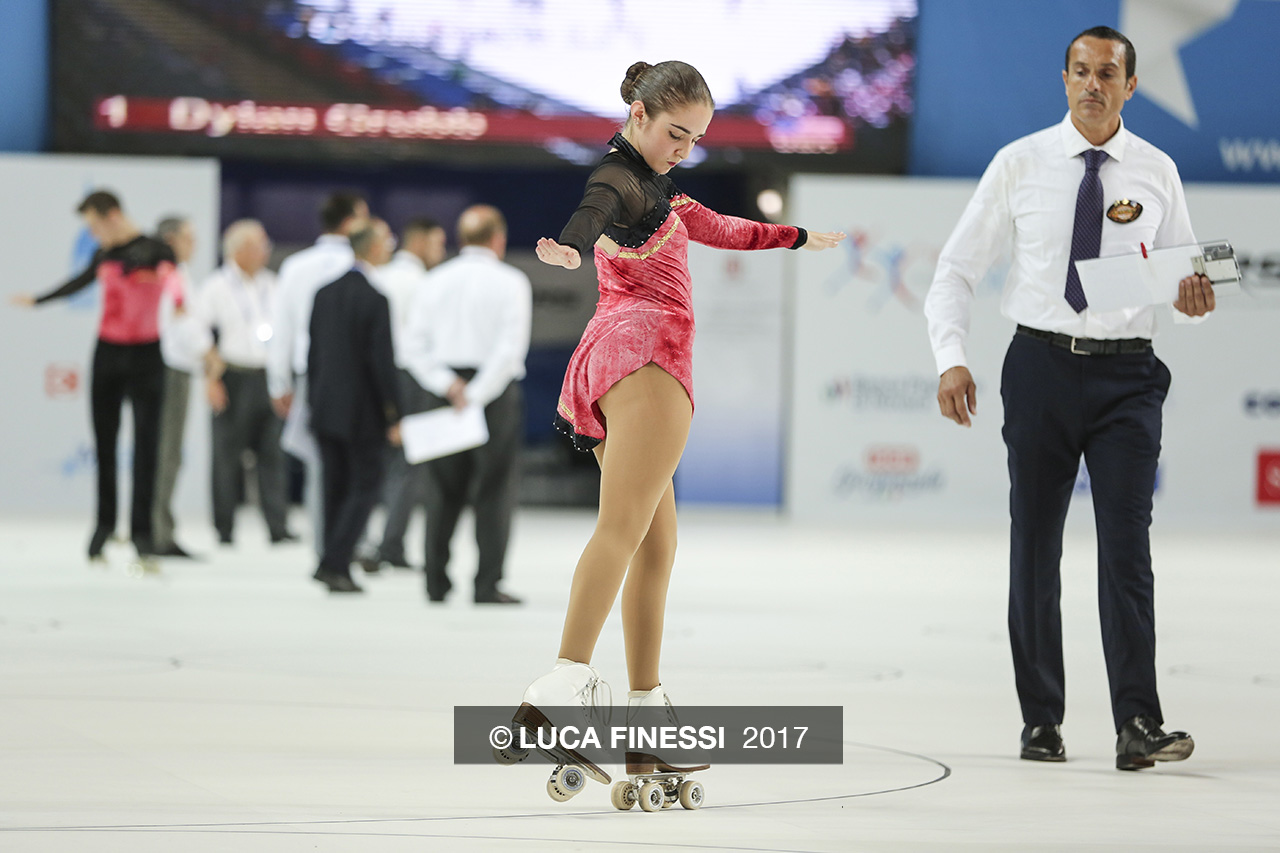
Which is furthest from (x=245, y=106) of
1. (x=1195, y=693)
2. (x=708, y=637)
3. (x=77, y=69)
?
(x=1195, y=693)

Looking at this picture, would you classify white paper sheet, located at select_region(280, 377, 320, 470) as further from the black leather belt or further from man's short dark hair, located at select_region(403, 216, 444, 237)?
the black leather belt

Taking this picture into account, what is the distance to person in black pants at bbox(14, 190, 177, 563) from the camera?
24.9 ft

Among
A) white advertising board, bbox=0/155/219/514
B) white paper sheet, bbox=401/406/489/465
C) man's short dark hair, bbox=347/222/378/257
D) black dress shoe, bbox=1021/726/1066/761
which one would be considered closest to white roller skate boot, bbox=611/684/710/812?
black dress shoe, bbox=1021/726/1066/761

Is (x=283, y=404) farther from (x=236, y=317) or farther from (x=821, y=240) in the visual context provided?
(x=821, y=240)

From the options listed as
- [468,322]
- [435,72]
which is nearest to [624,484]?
[468,322]

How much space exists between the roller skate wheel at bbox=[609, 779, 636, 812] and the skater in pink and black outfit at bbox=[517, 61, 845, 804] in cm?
3

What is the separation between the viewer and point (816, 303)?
1218cm

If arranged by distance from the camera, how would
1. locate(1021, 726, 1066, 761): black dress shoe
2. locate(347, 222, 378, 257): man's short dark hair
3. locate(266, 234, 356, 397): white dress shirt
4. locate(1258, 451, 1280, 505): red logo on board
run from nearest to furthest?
1. locate(1021, 726, 1066, 761): black dress shoe
2. locate(347, 222, 378, 257): man's short dark hair
3. locate(266, 234, 356, 397): white dress shirt
4. locate(1258, 451, 1280, 505): red logo on board

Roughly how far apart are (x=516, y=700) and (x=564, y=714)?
1.60 metres

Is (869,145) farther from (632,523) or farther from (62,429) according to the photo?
(632,523)

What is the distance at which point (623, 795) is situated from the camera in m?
2.87

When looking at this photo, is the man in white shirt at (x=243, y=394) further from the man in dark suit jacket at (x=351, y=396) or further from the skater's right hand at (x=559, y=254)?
the skater's right hand at (x=559, y=254)

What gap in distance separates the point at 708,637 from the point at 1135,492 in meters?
2.35

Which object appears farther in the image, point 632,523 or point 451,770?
point 451,770
